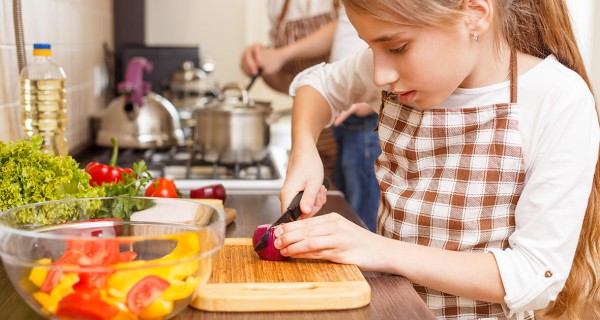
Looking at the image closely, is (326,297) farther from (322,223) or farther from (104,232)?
(104,232)

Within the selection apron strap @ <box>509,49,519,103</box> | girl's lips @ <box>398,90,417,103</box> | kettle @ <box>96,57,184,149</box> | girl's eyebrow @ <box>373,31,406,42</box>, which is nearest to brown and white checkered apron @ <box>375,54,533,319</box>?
A: apron strap @ <box>509,49,519,103</box>

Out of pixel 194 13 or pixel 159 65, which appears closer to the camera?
pixel 159 65

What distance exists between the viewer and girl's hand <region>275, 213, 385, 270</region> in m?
0.97

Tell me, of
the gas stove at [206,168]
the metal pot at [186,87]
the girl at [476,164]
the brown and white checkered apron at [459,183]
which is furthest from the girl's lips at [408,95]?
the metal pot at [186,87]

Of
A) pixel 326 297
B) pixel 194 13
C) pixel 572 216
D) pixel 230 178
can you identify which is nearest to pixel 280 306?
pixel 326 297

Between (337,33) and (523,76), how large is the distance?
0.87 meters

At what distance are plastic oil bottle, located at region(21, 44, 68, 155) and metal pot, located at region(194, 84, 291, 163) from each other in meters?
0.46

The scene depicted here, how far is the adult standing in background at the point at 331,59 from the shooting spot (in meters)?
2.02

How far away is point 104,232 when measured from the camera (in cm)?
91

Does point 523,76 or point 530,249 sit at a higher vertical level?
point 523,76

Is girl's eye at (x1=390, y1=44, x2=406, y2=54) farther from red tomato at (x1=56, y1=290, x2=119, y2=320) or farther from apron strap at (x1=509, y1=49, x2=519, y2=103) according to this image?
red tomato at (x1=56, y1=290, x2=119, y2=320)

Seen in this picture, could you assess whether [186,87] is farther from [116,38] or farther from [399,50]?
[399,50]

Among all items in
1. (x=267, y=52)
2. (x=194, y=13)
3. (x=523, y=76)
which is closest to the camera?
(x=523, y=76)

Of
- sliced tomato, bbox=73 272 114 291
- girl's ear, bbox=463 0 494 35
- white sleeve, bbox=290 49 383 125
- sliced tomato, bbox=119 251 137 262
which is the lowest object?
sliced tomato, bbox=73 272 114 291
